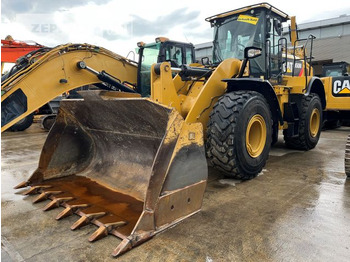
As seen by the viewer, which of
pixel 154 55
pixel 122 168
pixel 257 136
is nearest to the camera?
pixel 122 168

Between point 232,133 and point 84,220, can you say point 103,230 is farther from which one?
point 232,133

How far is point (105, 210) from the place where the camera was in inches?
109

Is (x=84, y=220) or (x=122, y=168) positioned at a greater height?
(x=122, y=168)

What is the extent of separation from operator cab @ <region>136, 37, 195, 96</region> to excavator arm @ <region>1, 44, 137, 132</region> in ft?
0.84

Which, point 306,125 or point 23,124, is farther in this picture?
point 23,124

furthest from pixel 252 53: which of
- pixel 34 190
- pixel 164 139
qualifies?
pixel 34 190

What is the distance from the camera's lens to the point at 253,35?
4.70 m

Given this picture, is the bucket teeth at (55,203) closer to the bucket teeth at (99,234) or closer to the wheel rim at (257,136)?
the bucket teeth at (99,234)

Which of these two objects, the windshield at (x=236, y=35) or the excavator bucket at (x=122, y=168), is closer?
the excavator bucket at (x=122, y=168)

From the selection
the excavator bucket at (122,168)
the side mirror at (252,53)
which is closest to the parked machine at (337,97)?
the side mirror at (252,53)

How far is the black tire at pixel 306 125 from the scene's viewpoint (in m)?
5.58

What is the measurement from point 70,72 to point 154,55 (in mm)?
2678

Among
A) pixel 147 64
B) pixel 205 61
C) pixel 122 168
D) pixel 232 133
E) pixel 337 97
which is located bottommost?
pixel 122 168

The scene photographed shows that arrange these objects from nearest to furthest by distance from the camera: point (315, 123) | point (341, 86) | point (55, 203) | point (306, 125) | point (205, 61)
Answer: point (55, 203), point (205, 61), point (306, 125), point (315, 123), point (341, 86)
